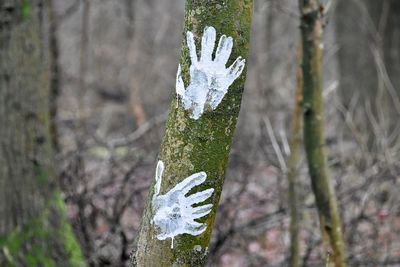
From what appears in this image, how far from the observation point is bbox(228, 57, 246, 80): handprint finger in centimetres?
200

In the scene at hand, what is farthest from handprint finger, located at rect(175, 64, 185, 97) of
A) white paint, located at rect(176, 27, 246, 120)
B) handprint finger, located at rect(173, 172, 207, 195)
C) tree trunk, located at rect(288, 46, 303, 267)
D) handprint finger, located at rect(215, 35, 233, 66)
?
tree trunk, located at rect(288, 46, 303, 267)

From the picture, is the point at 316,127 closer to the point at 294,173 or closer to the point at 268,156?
the point at 294,173

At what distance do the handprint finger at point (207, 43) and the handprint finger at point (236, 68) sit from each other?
0.07 metres

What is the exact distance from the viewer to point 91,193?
4.94 meters

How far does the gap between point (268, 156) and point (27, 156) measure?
1651 millimetres

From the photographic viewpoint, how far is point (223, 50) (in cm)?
198

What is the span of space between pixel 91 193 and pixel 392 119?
15.3 ft

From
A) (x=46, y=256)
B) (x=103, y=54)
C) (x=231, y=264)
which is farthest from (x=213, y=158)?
(x=103, y=54)

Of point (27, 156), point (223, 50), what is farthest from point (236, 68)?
point (27, 156)

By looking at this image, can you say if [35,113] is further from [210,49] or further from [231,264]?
[210,49]

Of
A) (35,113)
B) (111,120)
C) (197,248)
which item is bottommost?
(197,248)

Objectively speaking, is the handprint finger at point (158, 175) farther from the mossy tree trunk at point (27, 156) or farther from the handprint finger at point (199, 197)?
the mossy tree trunk at point (27, 156)

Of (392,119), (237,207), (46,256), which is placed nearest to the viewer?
(46,256)

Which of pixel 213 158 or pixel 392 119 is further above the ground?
pixel 392 119
